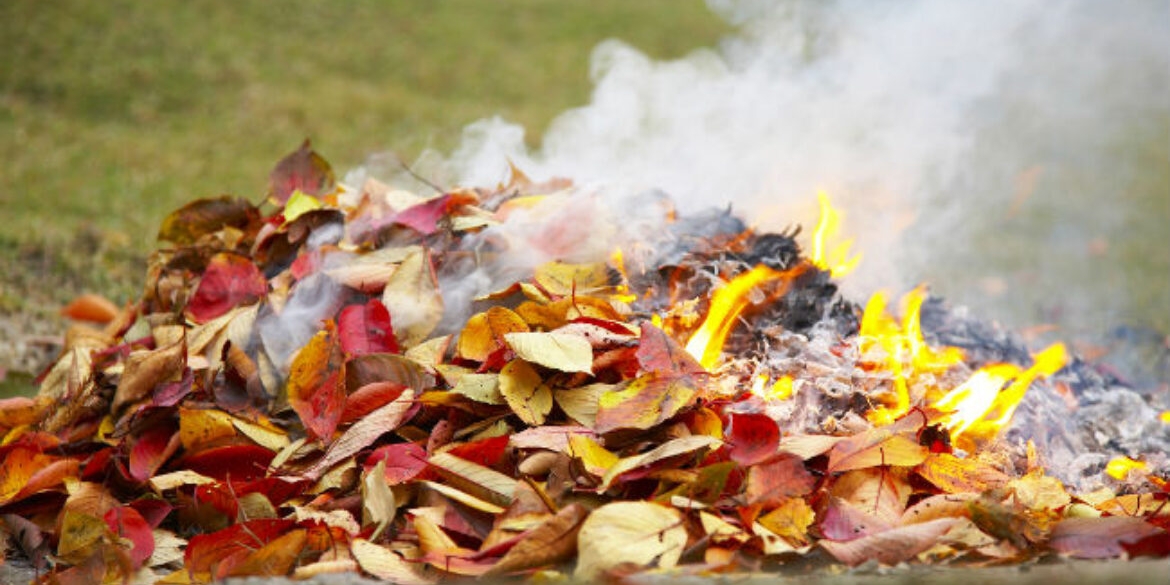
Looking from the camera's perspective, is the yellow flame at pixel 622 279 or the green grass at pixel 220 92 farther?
the green grass at pixel 220 92

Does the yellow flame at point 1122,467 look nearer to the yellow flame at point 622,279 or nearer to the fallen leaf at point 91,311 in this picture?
the yellow flame at point 622,279

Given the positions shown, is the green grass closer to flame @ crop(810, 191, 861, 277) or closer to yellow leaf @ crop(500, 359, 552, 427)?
yellow leaf @ crop(500, 359, 552, 427)

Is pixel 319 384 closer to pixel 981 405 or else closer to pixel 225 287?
pixel 225 287

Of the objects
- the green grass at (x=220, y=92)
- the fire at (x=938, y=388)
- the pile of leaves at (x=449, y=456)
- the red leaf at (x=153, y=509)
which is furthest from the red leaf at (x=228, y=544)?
the green grass at (x=220, y=92)

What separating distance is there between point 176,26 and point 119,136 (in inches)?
68.9

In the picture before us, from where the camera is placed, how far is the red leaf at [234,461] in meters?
2.09

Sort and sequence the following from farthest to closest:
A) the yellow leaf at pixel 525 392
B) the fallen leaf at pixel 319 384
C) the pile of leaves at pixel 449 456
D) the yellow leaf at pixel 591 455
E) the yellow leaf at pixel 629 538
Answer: the fallen leaf at pixel 319 384
the yellow leaf at pixel 525 392
the yellow leaf at pixel 591 455
the pile of leaves at pixel 449 456
the yellow leaf at pixel 629 538

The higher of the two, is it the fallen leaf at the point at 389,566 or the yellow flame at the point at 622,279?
the yellow flame at the point at 622,279

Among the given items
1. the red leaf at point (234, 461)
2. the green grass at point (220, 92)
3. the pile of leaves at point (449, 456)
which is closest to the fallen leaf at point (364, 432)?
the pile of leaves at point (449, 456)

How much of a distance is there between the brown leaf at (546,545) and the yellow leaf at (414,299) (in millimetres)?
726

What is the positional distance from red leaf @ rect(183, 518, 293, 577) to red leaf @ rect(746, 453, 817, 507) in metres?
0.76

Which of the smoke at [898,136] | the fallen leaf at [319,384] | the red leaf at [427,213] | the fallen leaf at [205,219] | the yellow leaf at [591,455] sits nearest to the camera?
the yellow leaf at [591,455]

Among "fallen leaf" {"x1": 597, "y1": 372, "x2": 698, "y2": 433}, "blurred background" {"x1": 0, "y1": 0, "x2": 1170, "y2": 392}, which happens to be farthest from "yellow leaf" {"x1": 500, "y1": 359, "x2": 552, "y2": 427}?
"blurred background" {"x1": 0, "y1": 0, "x2": 1170, "y2": 392}

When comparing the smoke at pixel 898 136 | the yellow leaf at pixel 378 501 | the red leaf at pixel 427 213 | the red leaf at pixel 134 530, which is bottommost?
the red leaf at pixel 134 530
